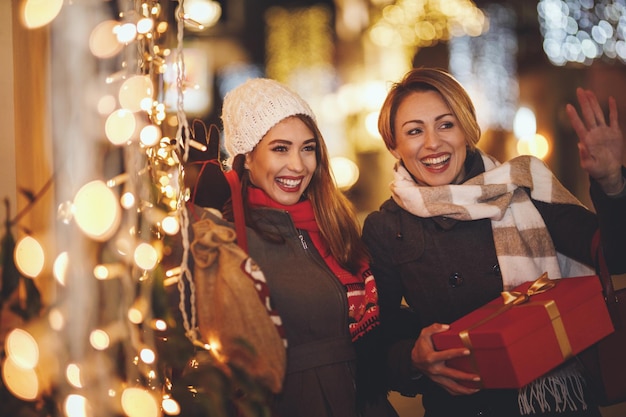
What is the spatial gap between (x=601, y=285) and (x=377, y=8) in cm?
1121

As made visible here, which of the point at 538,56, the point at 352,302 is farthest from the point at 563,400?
the point at 538,56

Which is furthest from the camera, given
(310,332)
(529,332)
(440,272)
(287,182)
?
(287,182)

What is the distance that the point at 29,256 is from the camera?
1429 millimetres

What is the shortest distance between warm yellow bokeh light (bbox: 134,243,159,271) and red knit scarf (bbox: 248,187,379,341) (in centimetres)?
94

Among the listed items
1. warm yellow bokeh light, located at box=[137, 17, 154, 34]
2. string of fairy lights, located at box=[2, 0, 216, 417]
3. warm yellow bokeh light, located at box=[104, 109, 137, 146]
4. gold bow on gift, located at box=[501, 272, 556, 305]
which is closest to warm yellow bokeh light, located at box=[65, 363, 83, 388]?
string of fairy lights, located at box=[2, 0, 216, 417]

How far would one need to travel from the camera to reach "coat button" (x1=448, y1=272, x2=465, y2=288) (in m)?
2.38

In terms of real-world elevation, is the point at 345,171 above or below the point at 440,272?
above

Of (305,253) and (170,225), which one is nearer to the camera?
(170,225)

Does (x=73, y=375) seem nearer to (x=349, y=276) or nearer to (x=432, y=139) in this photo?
(x=349, y=276)

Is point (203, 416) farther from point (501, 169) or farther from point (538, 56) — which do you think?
point (538, 56)

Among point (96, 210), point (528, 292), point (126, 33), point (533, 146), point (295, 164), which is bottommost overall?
point (528, 292)

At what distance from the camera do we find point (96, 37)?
1.43 meters

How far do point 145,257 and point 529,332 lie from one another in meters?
1.09

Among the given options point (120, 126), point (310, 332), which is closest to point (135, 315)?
point (120, 126)
